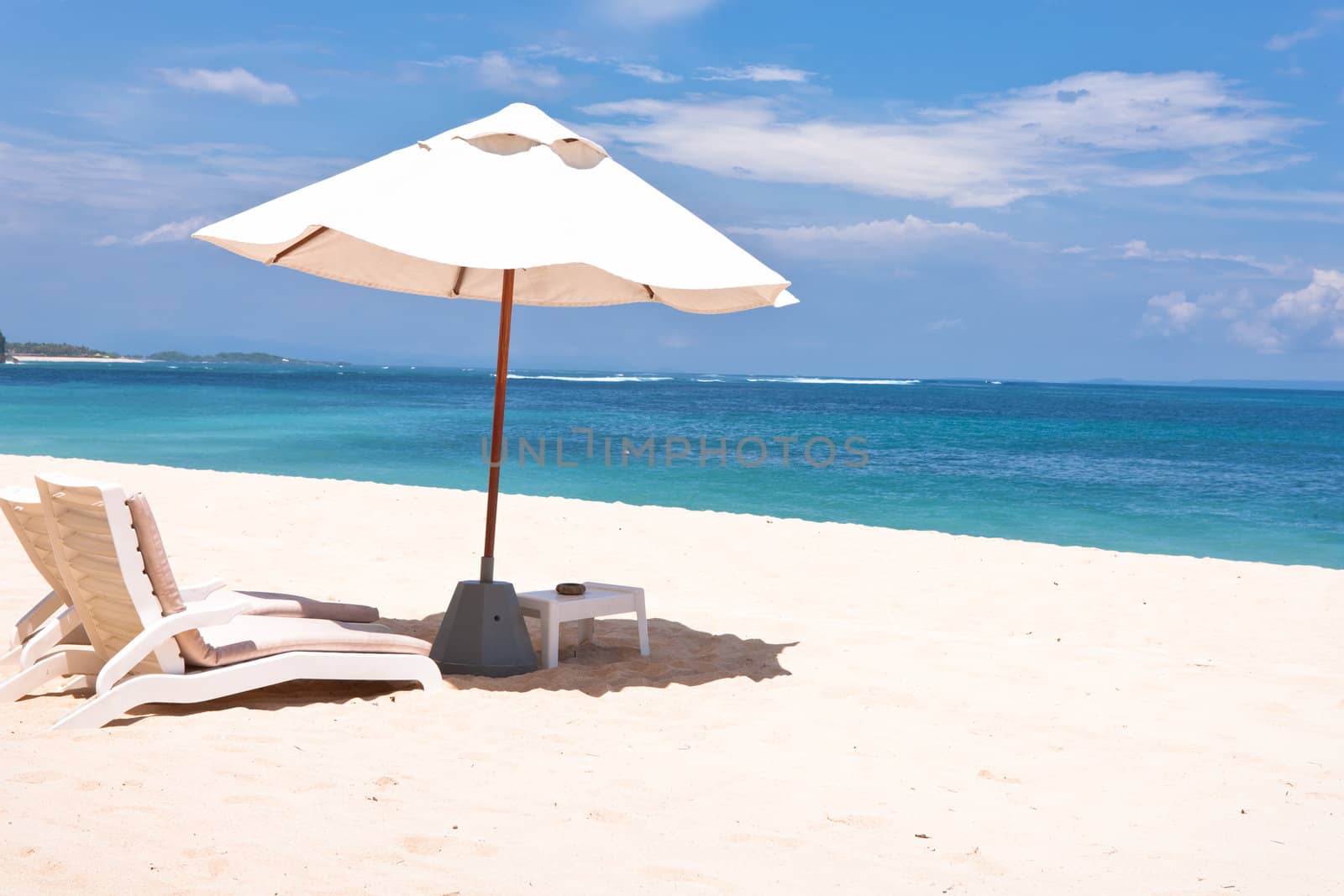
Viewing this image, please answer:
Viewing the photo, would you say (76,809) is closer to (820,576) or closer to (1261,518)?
(820,576)

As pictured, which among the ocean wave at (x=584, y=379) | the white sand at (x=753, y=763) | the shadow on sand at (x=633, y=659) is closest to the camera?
the white sand at (x=753, y=763)

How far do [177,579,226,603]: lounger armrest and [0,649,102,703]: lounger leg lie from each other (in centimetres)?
42

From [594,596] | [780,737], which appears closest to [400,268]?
[594,596]

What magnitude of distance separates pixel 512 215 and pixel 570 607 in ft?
5.85

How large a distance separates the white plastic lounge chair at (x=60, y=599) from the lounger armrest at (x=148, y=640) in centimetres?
15

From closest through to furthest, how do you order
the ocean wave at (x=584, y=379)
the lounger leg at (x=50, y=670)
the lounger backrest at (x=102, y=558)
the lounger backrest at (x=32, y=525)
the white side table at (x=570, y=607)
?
the lounger backrest at (x=102, y=558) → the lounger backrest at (x=32, y=525) → the lounger leg at (x=50, y=670) → the white side table at (x=570, y=607) → the ocean wave at (x=584, y=379)

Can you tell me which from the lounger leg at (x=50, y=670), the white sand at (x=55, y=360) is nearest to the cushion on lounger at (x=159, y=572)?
the lounger leg at (x=50, y=670)

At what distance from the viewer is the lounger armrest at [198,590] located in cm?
468

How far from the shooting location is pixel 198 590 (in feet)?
15.6

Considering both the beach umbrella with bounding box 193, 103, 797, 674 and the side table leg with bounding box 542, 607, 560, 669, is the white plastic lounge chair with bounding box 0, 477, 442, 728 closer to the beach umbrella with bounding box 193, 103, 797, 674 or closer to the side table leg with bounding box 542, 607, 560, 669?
the beach umbrella with bounding box 193, 103, 797, 674

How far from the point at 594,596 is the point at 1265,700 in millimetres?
3085

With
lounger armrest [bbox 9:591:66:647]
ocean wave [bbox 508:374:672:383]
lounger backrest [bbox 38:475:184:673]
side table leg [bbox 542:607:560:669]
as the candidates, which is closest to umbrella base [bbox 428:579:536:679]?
side table leg [bbox 542:607:560:669]

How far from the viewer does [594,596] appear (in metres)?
5.23

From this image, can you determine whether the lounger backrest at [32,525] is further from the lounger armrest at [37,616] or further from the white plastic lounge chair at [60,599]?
the lounger armrest at [37,616]
